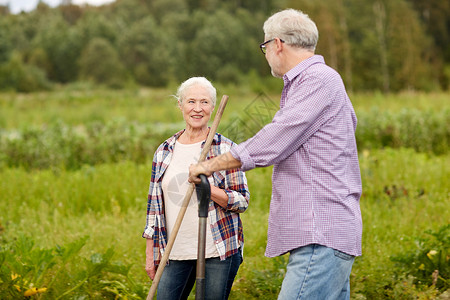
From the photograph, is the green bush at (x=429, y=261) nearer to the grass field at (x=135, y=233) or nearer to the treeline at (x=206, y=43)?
the grass field at (x=135, y=233)

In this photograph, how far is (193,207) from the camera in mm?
2928

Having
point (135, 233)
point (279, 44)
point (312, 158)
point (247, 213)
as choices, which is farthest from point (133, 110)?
point (312, 158)

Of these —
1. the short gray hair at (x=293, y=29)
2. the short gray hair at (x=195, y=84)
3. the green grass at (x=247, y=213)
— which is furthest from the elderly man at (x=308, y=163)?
the green grass at (x=247, y=213)

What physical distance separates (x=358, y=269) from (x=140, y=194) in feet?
11.1

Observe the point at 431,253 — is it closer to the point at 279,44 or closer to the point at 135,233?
the point at 279,44

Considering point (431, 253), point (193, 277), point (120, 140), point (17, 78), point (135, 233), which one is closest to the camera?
point (193, 277)

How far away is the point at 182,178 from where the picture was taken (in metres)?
2.93

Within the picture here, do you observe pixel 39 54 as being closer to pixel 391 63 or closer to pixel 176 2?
pixel 176 2

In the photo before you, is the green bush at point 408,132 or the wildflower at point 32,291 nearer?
the wildflower at point 32,291

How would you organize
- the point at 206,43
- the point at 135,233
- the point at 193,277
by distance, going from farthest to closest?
1. the point at 206,43
2. the point at 135,233
3. the point at 193,277

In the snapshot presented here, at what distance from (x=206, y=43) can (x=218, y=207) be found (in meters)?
60.1

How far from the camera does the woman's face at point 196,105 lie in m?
2.91

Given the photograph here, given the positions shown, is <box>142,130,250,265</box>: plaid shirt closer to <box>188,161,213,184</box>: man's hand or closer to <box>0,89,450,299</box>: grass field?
<box>188,161,213,184</box>: man's hand

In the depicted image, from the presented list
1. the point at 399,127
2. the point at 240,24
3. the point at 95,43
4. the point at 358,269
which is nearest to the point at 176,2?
the point at 240,24
